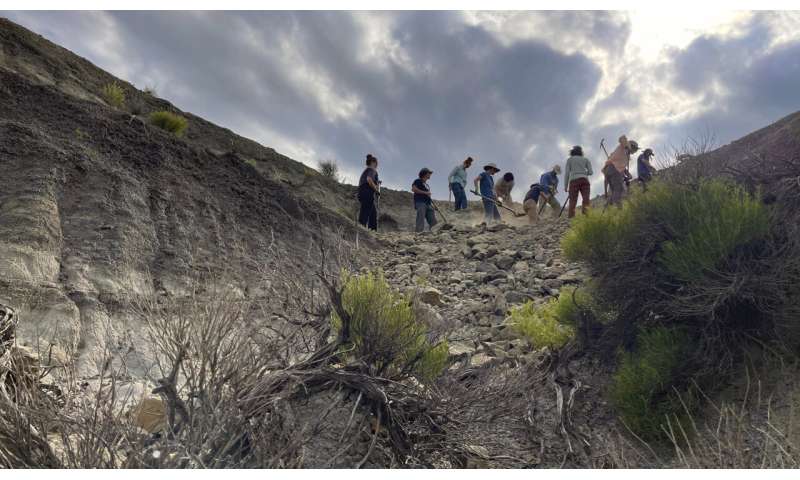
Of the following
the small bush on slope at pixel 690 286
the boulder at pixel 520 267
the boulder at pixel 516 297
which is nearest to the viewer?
the small bush on slope at pixel 690 286

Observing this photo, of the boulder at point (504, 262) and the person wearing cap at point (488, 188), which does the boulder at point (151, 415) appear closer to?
the boulder at point (504, 262)

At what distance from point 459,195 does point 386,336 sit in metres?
11.4

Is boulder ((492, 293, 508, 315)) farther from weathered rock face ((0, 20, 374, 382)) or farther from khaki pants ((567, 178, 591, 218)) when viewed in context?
khaki pants ((567, 178, 591, 218))

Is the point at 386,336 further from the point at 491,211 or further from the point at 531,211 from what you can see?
the point at 491,211

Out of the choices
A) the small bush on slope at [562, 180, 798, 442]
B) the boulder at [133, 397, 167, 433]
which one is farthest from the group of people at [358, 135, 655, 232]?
the boulder at [133, 397, 167, 433]

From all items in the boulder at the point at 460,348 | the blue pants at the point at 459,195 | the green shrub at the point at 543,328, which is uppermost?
the blue pants at the point at 459,195

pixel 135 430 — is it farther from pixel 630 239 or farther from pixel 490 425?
pixel 630 239

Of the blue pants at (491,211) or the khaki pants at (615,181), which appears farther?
the blue pants at (491,211)

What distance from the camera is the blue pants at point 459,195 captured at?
14859 millimetres

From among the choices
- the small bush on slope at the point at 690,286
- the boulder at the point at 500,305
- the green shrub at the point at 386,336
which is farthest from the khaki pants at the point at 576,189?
the green shrub at the point at 386,336

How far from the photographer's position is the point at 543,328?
223 inches

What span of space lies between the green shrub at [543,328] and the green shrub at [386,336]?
160 centimetres

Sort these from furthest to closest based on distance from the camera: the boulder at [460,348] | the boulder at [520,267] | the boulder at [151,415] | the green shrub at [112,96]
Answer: the green shrub at [112,96], the boulder at [520,267], the boulder at [460,348], the boulder at [151,415]

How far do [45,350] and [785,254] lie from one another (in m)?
6.57
